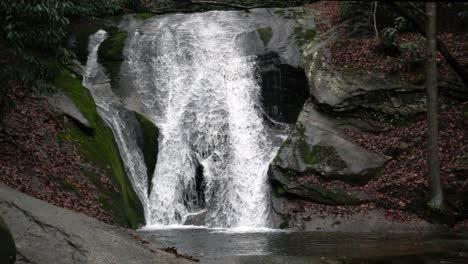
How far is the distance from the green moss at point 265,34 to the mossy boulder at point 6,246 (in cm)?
1701

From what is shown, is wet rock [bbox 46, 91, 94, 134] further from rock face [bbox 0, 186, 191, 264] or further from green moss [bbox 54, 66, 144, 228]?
rock face [bbox 0, 186, 191, 264]

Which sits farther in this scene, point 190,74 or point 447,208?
point 190,74

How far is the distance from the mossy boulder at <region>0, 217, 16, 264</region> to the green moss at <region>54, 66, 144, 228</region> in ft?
23.8

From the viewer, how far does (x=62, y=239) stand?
6.99m

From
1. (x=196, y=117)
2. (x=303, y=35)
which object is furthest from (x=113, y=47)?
(x=303, y=35)

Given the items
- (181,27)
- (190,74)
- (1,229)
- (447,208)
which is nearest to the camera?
(1,229)

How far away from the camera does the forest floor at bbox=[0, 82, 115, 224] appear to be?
10942mm

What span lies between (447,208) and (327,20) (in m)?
12.0

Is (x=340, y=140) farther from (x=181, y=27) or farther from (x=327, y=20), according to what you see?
(x=181, y=27)

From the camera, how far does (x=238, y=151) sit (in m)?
17.0

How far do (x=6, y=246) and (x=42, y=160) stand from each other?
297 inches

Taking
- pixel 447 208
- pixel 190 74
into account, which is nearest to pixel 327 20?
pixel 190 74

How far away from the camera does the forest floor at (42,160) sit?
10.9 m

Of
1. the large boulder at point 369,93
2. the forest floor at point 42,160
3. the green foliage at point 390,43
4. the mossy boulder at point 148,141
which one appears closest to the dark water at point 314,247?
the forest floor at point 42,160
